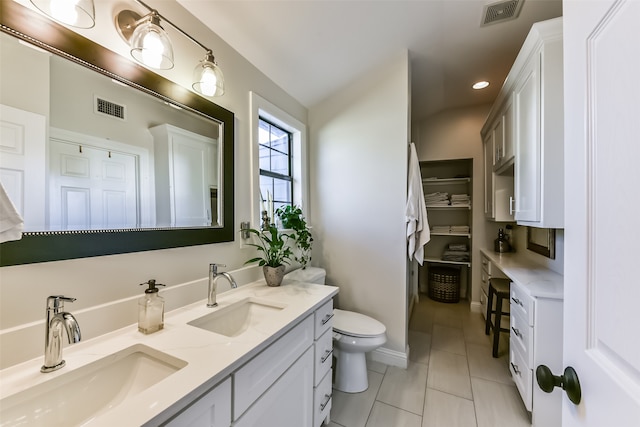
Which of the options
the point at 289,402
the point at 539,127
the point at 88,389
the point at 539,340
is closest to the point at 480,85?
the point at 539,127

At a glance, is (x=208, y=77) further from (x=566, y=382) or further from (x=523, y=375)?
(x=523, y=375)

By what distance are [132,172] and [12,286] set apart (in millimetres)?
513

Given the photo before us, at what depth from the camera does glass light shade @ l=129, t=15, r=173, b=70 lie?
994 mm

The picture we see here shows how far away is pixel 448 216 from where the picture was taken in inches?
153

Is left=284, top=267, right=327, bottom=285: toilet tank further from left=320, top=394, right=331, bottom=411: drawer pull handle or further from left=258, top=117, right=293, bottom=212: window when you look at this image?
left=320, top=394, right=331, bottom=411: drawer pull handle

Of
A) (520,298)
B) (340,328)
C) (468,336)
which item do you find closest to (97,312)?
(340,328)

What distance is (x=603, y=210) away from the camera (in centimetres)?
46

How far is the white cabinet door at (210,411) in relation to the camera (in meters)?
0.67

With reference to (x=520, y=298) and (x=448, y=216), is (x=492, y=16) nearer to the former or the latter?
(x=520, y=298)

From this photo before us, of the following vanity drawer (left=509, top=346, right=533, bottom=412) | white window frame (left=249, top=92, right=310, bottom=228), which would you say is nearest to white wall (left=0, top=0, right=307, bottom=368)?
white window frame (left=249, top=92, right=310, bottom=228)

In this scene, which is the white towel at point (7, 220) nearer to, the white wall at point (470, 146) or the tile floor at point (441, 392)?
the tile floor at point (441, 392)

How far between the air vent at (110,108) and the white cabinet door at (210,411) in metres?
1.09

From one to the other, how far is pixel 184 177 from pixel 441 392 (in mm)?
2255

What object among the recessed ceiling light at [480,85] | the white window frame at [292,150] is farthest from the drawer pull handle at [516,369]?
the recessed ceiling light at [480,85]
